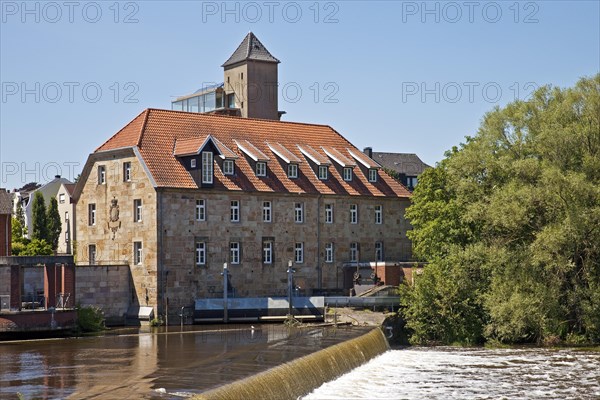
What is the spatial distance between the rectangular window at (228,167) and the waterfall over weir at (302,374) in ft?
56.3

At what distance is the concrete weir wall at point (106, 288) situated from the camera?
185 feet

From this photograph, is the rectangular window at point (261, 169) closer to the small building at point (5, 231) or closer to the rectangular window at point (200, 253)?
the rectangular window at point (200, 253)

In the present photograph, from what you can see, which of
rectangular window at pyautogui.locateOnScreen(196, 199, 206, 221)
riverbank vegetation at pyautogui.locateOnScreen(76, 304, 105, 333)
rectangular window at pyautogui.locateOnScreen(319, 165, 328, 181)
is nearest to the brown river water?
riverbank vegetation at pyautogui.locateOnScreen(76, 304, 105, 333)

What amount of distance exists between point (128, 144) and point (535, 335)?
2360cm

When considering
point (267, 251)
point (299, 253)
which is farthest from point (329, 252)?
point (267, 251)

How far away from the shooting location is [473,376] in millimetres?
39844

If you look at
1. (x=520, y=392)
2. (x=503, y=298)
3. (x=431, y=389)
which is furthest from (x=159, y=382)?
(x=503, y=298)

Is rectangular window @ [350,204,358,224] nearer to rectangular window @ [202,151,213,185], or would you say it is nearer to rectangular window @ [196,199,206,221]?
rectangular window @ [202,151,213,185]

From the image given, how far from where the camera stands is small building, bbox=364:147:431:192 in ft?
357

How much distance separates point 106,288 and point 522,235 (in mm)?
20986

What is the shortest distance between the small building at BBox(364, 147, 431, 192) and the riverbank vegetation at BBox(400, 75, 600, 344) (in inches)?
2016

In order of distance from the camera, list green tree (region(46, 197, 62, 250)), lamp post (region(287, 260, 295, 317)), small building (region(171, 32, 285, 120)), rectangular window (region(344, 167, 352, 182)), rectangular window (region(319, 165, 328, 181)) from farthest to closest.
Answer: green tree (region(46, 197, 62, 250)) → small building (region(171, 32, 285, 120)) → rectangular window (region(344, 167, 352, 182)) → rectangular window (region(319, 165, 328, 181)) → lamp post (region(287, 260, 295, 317))

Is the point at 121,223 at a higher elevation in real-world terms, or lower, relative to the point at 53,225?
lower

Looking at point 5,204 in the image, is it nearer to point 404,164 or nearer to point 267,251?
point 267,251
